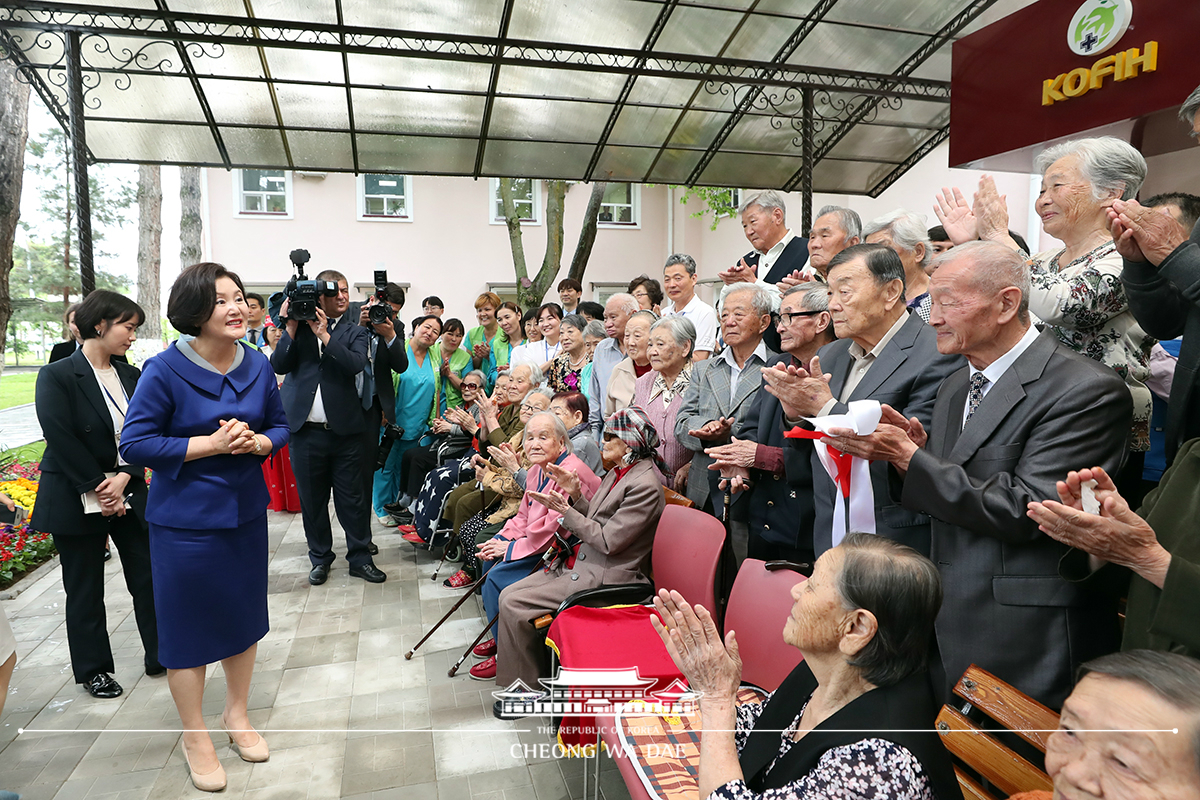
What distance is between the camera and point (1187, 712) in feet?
3.12

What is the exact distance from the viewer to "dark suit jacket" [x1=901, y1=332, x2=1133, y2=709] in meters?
1.74

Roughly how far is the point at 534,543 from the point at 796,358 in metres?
1.57

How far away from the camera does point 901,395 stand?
2.31 meters

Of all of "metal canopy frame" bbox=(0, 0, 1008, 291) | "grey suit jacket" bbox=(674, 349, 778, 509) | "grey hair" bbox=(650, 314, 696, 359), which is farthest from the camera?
"metal canopy frame" bbox=(0, 0, 1008, 291)

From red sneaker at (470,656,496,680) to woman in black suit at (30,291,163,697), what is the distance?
1604 millimetres

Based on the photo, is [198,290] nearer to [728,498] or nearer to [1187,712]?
[728,498]

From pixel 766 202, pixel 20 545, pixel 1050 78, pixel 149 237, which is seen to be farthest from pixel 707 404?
pixel 149 237

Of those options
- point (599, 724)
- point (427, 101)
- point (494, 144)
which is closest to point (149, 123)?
point (427, 101)


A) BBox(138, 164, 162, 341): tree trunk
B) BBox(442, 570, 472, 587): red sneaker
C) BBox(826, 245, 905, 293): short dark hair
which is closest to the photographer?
BBox(442, 570, 472, 587): red sneaker

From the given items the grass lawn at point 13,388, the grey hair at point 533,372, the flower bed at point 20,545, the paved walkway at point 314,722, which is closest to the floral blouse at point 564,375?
the grey hair at point 533,372

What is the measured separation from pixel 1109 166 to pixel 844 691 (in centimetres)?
175

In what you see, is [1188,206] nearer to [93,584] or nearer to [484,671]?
[484,671]

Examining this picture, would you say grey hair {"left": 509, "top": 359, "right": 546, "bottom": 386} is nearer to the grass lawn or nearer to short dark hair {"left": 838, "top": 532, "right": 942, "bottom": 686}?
short dark hair {"left": 838, "top": 532, "right": 942, "bottom": 686}

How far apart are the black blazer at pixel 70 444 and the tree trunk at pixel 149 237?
11942 millimetres
